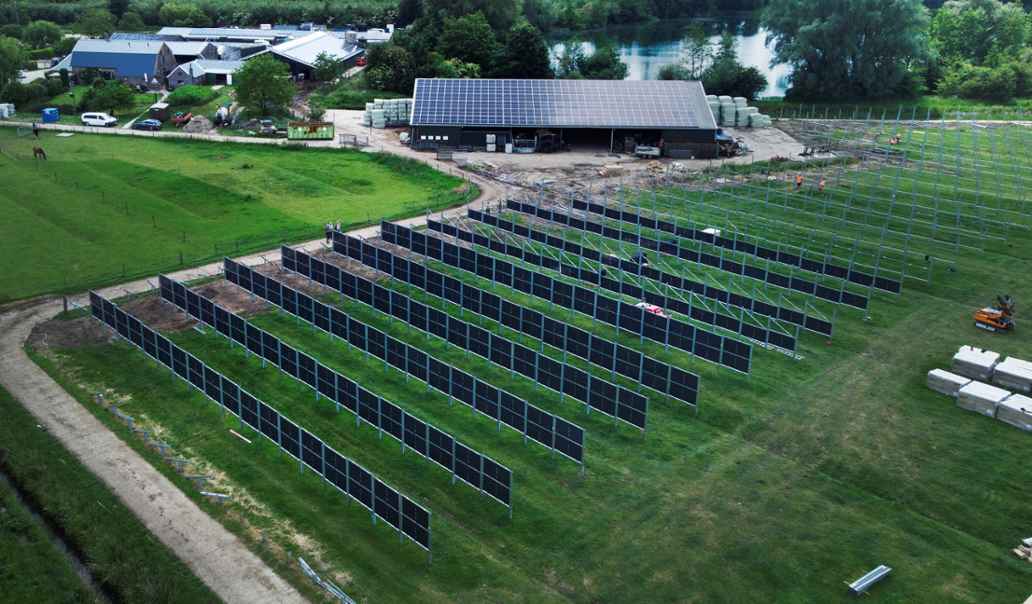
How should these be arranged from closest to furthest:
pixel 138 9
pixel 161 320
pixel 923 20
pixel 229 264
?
pixel 161 320
pixel 229 264
pixel 923 20
pixel 138 9

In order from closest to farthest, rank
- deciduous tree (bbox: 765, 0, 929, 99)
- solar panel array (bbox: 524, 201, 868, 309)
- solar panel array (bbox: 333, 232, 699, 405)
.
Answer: solar panel array (bbox: 333, 232, 699, 405) < solar panel array (bbox: 524, 201, 868, 309) < deciduous tree (bbox: 765, 0, 929, 99)

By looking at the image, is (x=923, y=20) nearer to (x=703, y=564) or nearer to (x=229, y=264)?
(x=229, y=264)

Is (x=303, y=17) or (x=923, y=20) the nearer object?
(x=923, y=20)

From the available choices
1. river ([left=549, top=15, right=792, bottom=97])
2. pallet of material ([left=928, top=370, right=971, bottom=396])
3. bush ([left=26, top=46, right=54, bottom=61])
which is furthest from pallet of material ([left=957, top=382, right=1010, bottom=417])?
bush ([left=26, top=46, right=54, bottom=61])

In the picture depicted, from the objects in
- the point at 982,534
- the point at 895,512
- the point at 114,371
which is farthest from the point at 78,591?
the point at 982,534

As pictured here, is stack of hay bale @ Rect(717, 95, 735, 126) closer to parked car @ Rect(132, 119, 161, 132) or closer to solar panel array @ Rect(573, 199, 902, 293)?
solar panel array @ Rect(573, 199, 902, 293)

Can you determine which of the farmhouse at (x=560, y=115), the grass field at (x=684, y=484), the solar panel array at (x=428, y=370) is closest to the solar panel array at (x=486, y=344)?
the grass field at (x=684, y=484)
